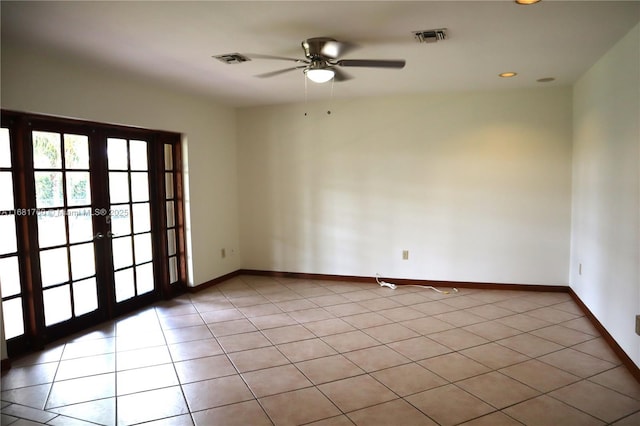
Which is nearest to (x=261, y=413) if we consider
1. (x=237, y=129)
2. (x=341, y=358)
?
(x=341, y=358)

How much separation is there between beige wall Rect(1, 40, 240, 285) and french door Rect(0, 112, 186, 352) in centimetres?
18

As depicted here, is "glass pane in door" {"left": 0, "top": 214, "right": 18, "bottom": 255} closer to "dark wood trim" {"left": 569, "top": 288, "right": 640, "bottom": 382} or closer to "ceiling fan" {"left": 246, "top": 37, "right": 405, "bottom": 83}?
"ceiling fan" {"left": 246, "top": 37, "right": 405, "bottom": 83}

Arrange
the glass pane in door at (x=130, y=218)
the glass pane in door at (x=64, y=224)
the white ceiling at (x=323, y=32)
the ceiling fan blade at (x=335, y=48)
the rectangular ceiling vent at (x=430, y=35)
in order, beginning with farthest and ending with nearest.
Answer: the glass pane in door at (x=130, y=218)
the glass pane in door at (x=64, y=224)
the ceiling fan blade at (x=335, y=48)
the rectangular ceiling vent at (x=430, y=35)
the white ceiling at (x=323, y=32)

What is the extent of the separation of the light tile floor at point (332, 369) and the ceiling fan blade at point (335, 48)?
95.2 inches

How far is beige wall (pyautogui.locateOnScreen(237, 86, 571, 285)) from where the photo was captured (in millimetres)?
4914

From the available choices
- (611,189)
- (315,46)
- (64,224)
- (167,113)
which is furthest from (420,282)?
(64,224)

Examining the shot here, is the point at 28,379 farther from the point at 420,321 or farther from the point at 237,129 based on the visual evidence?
the point at 237,129

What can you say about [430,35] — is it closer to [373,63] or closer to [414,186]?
[373,63]

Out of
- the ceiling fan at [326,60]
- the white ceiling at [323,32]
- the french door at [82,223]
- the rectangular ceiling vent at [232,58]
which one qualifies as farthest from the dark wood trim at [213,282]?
the ceiling fan at [326,60]

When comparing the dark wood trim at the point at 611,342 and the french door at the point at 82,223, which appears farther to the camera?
the french door at the point at 82,223

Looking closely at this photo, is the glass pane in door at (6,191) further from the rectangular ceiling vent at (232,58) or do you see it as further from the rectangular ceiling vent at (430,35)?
the rectangular ceiling vent at (430,35)

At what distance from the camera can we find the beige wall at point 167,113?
3236mm

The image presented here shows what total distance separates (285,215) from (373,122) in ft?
5.91

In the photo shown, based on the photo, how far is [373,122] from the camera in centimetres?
537
